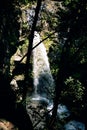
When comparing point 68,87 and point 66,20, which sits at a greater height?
point 66,20

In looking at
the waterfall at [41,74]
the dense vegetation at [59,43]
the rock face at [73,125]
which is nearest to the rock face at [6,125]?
the dense vegetation at [59,43]

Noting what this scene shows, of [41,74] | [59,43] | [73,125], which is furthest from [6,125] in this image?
[41,74]

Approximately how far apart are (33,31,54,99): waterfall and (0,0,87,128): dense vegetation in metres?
0.63

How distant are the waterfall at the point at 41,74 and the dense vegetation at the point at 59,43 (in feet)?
2.07

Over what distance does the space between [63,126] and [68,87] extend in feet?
18.7

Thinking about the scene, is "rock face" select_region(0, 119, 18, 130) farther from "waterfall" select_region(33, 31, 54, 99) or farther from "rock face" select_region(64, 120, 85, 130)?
"waterfall" select_region(33, 31, 54, 99)

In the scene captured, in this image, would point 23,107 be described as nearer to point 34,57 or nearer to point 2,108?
point 2,108

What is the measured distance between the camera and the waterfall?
1892 cm

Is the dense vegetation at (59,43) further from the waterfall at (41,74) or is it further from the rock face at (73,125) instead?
the waterfall at (41,74)

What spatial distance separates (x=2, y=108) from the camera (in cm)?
897

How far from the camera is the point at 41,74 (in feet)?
64.5

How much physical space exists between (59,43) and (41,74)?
289 centimetres

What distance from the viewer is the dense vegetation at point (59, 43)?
966 centimetres

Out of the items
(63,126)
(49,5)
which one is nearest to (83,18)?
(63,126)
